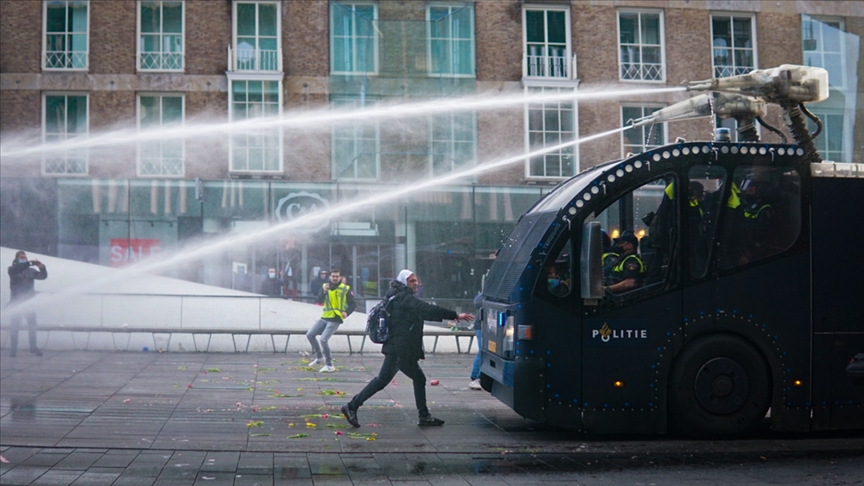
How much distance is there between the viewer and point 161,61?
25641mm

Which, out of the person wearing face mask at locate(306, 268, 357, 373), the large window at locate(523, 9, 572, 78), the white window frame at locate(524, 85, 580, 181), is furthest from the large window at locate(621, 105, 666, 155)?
the person wearing face mask at locate(306, 268, 357, 373)

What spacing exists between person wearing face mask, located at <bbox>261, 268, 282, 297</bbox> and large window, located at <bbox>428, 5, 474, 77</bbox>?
287 inches

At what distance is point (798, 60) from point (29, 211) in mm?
23059

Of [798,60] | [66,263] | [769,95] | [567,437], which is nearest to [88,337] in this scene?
[66,263]

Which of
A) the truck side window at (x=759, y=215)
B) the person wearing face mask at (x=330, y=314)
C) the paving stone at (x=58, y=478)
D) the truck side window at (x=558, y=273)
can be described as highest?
the truck side window at (x=759, y=215)

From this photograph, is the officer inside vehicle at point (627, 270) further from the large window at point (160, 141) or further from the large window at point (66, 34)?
the large window at point (66, 34)

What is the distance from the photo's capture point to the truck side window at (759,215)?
9.44 metres

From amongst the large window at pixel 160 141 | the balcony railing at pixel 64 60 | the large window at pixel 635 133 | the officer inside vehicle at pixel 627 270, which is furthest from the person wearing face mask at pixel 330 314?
the balcony railing at pixel 64 60

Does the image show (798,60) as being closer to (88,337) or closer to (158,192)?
(158,192)

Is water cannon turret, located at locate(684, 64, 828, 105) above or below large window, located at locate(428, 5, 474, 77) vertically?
below

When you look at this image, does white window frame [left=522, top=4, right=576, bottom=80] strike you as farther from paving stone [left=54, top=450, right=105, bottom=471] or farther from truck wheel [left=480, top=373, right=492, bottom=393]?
paving stone [left=54, top=450, right=105, bottom=471]

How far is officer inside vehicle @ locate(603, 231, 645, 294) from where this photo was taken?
9266mm

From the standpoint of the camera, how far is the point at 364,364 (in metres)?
17.7

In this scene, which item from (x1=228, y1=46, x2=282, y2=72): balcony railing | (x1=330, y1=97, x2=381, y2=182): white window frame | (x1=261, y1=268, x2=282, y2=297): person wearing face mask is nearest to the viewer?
(x1=261, y1=268, x2=282, y2=297): person wearing face mask
